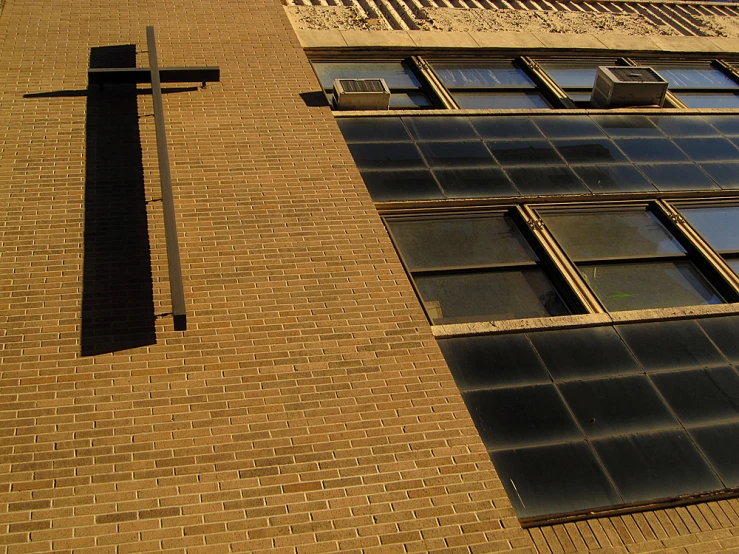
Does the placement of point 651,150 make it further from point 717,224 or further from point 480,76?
point 480,76

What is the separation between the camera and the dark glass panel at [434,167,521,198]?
12859 mm

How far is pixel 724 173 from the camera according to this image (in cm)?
1440

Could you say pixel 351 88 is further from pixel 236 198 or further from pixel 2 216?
pixel 2 216

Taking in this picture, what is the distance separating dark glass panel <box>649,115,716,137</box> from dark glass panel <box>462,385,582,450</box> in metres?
8.54

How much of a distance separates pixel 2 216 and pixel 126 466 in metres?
5.00

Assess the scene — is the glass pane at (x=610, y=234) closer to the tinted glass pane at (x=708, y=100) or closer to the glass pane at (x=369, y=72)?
the tinted glass pane at (x=708, y=100)

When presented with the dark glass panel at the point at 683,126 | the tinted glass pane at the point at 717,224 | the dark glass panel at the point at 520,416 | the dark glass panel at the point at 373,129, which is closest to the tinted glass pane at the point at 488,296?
the dark glass panel at the point at 520,416

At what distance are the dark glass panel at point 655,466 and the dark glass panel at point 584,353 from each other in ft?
3.50

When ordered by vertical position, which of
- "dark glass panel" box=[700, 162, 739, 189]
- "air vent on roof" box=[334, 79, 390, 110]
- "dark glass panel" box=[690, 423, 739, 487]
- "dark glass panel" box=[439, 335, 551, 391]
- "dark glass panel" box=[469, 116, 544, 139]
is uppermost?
"air vent on roof" box=[334, 79, 390, 110]

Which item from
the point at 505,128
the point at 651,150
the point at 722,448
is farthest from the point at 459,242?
the point at 651,150

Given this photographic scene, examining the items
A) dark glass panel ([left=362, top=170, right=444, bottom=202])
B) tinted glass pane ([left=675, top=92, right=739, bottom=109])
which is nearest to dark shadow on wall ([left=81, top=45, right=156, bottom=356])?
dark glass panel ([left=362, top=170, right=444, bottom=202])

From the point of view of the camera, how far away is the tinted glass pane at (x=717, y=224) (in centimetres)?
1257

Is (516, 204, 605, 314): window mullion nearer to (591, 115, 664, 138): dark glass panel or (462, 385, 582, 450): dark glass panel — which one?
(462, 385, 582, 450): dark glass panel

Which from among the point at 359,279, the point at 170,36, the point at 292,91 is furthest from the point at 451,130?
the point at 170,36
